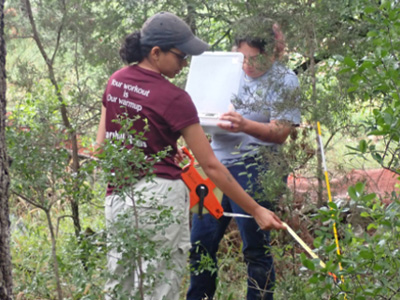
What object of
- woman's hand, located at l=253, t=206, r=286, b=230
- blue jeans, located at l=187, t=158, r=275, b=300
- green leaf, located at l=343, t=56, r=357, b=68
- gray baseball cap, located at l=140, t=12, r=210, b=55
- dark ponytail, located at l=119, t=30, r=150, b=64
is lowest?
blue jeans, located at l=187, t=158, r=275, b=300

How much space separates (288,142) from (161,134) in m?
0.91

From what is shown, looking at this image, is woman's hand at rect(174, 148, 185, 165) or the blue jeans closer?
woman's hand at rect(174, 148, 185, 165)

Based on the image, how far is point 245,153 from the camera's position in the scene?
4328 mm

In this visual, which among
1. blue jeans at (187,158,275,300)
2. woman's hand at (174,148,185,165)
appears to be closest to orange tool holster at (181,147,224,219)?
woman's hand at (174,148,185,165)

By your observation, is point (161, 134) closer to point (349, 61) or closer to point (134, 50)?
point (134, 50)

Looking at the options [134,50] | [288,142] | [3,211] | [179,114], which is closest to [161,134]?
[179,114]

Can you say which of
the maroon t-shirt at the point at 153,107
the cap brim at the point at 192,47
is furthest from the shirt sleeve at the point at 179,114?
the cap brim at the point at 192,47

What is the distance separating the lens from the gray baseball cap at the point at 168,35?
3.78 m

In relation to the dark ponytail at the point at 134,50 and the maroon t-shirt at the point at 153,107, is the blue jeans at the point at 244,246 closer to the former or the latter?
the maroon t-shirt at the point at 153,107

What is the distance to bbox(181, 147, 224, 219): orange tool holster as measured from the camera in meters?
4.10

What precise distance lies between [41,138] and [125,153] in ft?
3.52

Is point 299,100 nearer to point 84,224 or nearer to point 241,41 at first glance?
point 241,41

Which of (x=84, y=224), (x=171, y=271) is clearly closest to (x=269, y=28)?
(x=171, y=271)

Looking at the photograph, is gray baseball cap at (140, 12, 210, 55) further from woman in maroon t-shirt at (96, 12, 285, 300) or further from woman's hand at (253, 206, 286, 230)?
woman's hand at (253, 206, 286, 230)
